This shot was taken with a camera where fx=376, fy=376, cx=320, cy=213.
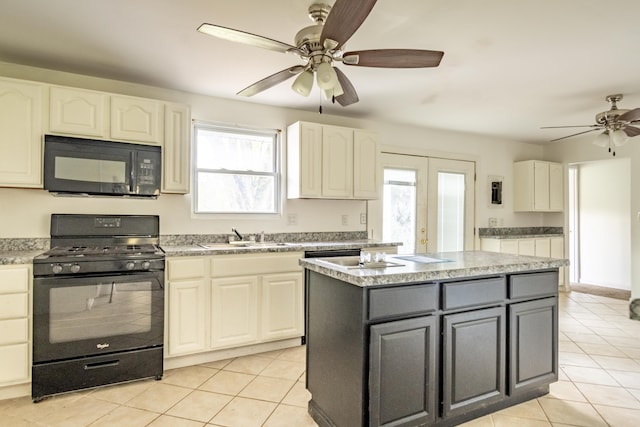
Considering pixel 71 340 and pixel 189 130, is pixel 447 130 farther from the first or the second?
pixel 71 340

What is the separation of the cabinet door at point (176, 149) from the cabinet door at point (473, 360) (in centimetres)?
241

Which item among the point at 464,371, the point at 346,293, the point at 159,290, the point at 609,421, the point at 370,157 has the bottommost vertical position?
the point at 609,421

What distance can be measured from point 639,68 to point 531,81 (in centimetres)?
72

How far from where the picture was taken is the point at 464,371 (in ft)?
A: 6.77

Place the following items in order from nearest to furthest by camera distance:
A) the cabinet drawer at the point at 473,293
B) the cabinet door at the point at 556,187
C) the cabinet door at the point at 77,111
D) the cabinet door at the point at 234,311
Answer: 1. the cabinet drawer at the point at 473,293
2. the cabinet door at the point at 77,111
3. the cabinet door at the point at 234,311
4. the cabinet door at the point at 556,187

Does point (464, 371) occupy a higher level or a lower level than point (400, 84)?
lower

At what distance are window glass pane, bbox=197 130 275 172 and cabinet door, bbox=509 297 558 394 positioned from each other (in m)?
2.64

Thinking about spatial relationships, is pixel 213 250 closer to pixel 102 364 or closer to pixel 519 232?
pixel 102 364

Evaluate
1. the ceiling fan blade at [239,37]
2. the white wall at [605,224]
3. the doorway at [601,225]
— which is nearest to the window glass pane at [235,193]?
the ceiling fan blade at [239,37]

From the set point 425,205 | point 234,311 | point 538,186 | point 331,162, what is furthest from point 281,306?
point 538,186

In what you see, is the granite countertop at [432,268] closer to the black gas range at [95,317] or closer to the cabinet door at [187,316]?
the cabinet door at [187,316]

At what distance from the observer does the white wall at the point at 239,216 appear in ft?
9.62

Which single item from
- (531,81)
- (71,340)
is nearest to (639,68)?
(531,81)

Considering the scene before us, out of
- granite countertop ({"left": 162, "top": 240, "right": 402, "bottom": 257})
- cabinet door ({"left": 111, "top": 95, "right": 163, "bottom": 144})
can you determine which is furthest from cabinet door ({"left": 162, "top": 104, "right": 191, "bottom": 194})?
granite countertop ({"left": 162, "top": 240, "right": 402, "bottom": 257})
